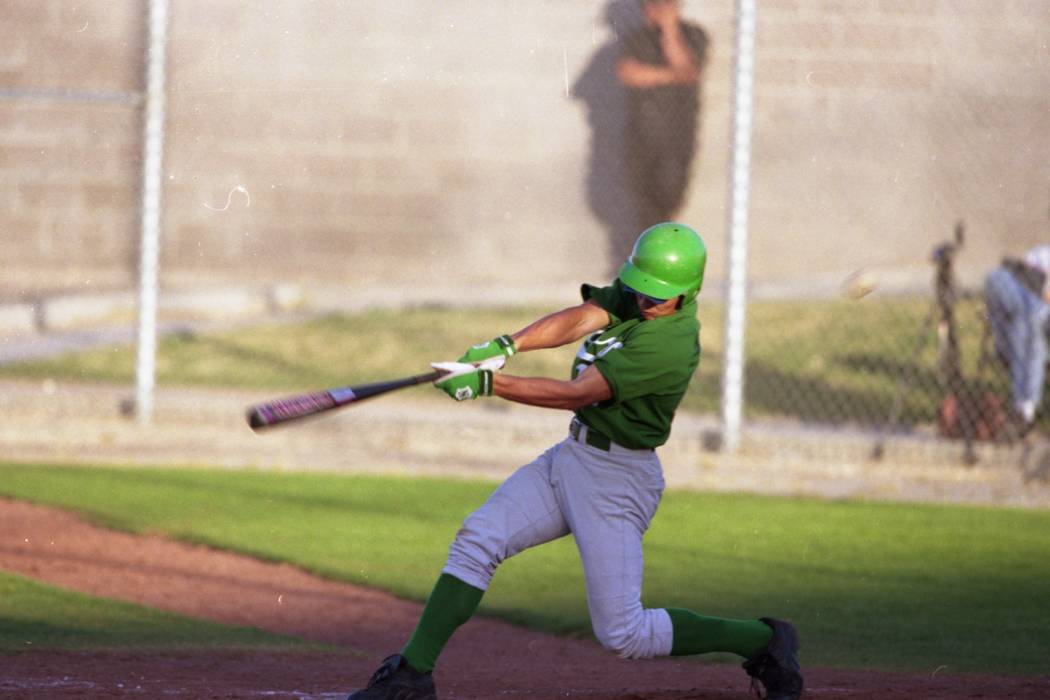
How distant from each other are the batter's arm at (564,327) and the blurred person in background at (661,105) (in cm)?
883

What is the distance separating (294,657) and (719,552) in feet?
9.87

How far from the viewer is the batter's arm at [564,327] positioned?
516 centimetres

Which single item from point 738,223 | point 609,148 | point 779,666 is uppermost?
point 609,148

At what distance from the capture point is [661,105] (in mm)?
14531

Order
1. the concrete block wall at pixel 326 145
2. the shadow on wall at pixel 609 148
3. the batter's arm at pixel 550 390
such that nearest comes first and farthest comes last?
the batter's arm at pixel 550 390 < the shadow on wall at pixel 609 148 < the concrete block wall at pixel 326 145

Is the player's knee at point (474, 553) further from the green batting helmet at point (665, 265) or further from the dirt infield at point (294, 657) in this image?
the green batting helmet at point (665, 265)

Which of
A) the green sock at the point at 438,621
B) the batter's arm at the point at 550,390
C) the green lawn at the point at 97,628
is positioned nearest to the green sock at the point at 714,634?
the green sock at the point at 438,621

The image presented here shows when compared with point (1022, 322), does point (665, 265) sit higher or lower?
higher

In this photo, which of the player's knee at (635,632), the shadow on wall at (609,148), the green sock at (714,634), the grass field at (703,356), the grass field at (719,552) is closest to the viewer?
the player's knee at (635,632)

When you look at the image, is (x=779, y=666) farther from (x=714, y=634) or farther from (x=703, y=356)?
(x=703, y=356)

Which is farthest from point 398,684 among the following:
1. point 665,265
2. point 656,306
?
point 665,265

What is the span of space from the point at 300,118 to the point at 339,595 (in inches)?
411

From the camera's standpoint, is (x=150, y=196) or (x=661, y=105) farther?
(x=661, y=105)

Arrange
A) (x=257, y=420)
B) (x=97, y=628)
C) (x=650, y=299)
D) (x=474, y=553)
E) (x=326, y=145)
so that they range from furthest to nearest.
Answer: (x=326, y=145) < (x=97, y=628) < (x=650, y=299) < (x=474, y=553) < (x=257, y=420)
